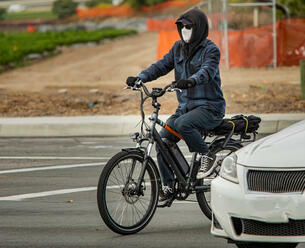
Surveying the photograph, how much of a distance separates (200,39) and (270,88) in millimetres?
14433

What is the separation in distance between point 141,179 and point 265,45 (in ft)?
75.2

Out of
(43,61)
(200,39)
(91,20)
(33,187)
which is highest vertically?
(200,39)

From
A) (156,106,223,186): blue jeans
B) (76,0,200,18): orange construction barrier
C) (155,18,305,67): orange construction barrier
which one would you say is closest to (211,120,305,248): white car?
(156,106,223,186): blue jeans

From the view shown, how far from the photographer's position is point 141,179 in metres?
6.95

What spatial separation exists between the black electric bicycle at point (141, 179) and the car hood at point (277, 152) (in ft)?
3.99

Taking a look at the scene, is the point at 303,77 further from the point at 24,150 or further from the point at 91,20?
the point at 91,20

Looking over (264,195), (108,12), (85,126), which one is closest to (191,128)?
(264,195)

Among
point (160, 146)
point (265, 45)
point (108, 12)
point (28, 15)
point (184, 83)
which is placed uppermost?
point (184, 83)

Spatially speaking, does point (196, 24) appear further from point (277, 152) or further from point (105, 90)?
point (105, 90)

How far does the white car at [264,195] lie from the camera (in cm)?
543

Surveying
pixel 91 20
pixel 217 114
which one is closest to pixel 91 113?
pixel 217 114

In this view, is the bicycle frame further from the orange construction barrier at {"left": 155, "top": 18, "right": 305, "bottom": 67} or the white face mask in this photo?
the orange construction barrier at {"left": 155, "top": 18, "right": 305, "bottom": 67}

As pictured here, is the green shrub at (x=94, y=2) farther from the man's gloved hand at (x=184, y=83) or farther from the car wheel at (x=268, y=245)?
the car wheel at (x=268, y=245)

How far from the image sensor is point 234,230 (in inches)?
225
